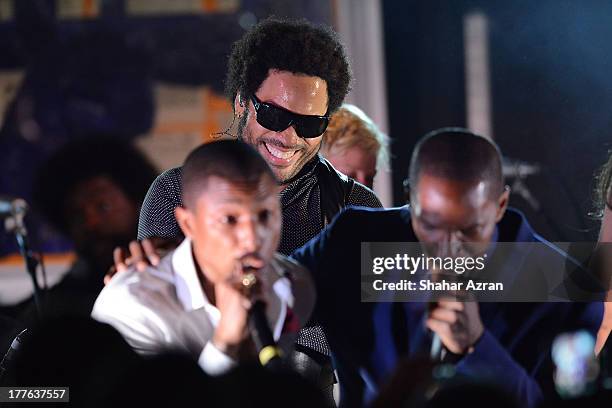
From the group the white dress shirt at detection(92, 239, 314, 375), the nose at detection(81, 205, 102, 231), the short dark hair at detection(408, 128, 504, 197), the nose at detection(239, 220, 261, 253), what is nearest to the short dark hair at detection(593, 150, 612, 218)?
the short dark hair at detection(408, 128, 504, 197)

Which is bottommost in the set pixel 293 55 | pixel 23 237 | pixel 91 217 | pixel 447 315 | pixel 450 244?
pixel 91 217

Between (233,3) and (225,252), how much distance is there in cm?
289

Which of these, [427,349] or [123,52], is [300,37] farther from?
[123,52]

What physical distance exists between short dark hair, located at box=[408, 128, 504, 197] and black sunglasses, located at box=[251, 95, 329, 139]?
0.49 m

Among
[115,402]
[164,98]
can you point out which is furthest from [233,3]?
[115,402]

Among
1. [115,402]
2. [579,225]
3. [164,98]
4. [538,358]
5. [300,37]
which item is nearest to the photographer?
[115,402]

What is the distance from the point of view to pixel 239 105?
2354 millimetres

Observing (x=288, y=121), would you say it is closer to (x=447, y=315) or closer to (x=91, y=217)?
(x=447, y=315)

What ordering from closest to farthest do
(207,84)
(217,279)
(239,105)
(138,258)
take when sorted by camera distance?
(217,279) < (138,258) < (239,105) < (207,84)

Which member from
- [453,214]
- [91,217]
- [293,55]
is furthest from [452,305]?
[91,217]

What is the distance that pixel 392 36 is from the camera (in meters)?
4.34

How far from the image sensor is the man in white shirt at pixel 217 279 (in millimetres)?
1591

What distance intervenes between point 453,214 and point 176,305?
0.50 metres

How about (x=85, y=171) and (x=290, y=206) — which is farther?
(x=85, y=171)
